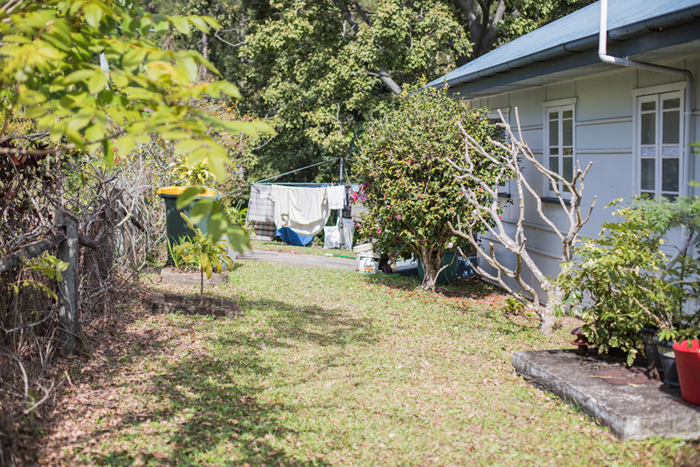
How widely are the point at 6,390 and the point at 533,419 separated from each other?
3.54m

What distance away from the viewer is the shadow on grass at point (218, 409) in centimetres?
353

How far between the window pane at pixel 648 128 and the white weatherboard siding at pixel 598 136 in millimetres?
116

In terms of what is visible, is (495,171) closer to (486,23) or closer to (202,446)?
(202,446)

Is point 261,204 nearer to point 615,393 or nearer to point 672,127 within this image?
point 672,127

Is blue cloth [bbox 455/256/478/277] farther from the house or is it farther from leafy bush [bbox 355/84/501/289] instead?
the house

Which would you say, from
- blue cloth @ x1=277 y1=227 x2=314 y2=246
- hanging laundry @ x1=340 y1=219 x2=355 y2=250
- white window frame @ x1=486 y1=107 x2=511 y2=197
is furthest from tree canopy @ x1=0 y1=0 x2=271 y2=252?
blue cloth @ x1=277 y1=227 x2=314 y2=246

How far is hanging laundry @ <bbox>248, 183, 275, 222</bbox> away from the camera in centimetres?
2009

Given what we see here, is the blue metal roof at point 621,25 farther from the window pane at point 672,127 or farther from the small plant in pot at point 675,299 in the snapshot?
Result: the small plant in pot at point 675,299

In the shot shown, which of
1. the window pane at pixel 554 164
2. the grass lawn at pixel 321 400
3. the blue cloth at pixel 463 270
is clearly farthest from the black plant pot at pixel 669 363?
the blue cloth at pixel 463 270

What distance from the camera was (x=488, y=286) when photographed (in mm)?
10352

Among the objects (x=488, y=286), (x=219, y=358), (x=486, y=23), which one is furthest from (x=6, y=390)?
(x=486, y=23)

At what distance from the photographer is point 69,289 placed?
4.55 m

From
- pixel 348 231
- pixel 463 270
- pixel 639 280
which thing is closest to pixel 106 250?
pixel 639 280

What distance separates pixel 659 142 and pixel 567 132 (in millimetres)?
1997
